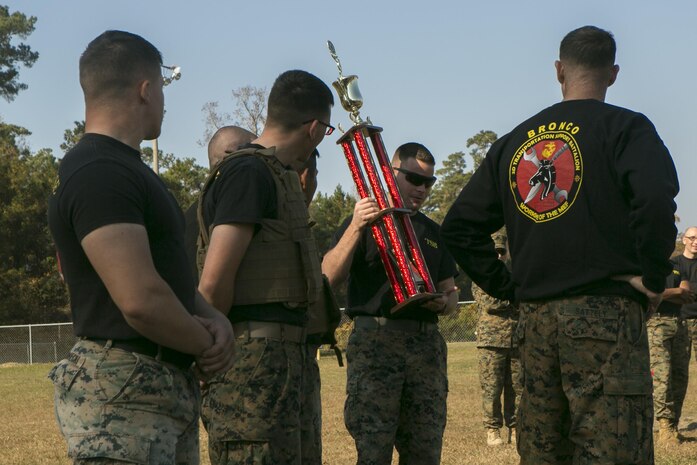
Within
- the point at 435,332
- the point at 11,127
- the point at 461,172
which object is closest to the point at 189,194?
the point at 11,127

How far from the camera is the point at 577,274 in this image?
445cm

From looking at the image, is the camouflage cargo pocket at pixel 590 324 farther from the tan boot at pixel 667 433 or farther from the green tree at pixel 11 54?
the green tree at pixel 11 54

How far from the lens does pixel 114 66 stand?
11.0ft

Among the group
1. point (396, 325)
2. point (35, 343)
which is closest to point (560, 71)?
point (396, 325)

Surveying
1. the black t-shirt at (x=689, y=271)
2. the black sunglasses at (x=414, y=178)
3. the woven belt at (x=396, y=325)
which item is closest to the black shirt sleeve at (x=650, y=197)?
the woven belt at (x=396, y=325)

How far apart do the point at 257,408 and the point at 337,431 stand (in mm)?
7936

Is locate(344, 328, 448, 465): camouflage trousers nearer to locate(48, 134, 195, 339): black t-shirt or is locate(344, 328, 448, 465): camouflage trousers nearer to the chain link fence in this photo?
locate(48, 134, 195, 339): black t-shirt

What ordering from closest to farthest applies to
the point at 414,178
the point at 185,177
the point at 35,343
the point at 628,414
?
1. the point at 628,414
2. the point at 414,178
3. the point at 35,343
4. the point at 185,177

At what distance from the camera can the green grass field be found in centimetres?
967

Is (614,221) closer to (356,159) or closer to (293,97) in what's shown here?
(293,97)

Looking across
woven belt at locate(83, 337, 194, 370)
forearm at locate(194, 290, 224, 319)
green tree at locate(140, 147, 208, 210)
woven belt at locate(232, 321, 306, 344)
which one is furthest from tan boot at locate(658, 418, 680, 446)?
green tree at locate(140, 147, 208, 210)

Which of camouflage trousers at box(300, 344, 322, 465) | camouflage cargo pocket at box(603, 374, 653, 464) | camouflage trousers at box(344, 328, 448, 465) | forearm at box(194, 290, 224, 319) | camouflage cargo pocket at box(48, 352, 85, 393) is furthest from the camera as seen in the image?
camouflage trousers at box(344, 328, 448, 465)

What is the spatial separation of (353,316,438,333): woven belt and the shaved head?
1.43 m

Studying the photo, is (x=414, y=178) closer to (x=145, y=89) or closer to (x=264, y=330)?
(x=264, y=330)
